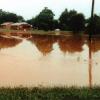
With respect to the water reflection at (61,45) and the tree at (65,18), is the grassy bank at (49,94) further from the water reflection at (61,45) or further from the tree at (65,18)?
the tree at (65,18)

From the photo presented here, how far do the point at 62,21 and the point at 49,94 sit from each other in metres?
23.9

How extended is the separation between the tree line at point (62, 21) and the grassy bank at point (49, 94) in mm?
17990

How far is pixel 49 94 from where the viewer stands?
5961 millimetres

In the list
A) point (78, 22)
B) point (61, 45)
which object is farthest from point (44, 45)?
point (78, 22)

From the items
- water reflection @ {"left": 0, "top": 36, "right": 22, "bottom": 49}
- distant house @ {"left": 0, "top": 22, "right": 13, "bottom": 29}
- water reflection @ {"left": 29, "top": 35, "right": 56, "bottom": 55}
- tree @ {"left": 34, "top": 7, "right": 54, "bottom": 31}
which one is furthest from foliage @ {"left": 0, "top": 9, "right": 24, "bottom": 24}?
water reflection @ {"left": 0, "top": 36, "right": 22, "bottom": 49}

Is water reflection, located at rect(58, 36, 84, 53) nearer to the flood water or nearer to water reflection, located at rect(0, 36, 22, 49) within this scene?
the flood water

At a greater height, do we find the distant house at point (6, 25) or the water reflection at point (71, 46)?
the distant house at point (6, 25)

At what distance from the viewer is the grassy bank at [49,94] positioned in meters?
5.79

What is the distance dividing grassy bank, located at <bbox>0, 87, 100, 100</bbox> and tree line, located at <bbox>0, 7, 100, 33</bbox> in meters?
18.0

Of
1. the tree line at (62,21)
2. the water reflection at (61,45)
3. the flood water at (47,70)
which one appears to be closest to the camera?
the flood water at (47,70)

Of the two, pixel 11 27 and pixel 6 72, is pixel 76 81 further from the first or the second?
pixel 11 27

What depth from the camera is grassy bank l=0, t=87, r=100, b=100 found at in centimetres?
579

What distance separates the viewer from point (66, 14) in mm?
30156

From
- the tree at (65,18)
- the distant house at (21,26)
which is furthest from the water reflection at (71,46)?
the distant house at (21,26)
